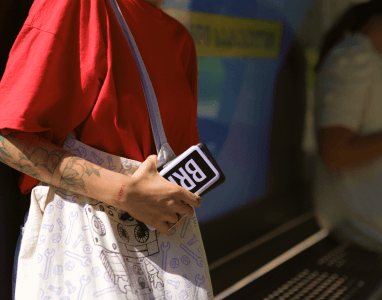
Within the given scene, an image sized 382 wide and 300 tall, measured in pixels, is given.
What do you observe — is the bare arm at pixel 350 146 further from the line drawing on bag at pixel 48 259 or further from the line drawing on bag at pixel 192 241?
the line drawing on bag at pixel 48 259

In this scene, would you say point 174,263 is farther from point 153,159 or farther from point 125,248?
point 153,159

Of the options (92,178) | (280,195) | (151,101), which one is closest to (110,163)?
(92,178)

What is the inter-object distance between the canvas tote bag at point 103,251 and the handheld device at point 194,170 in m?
0.04

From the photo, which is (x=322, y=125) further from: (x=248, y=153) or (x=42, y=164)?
(x=42, y=164)

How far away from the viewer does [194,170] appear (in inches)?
28.7

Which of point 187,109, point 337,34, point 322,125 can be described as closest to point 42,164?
point 187,109

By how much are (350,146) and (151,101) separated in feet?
5.57

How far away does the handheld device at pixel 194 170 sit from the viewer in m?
0.72

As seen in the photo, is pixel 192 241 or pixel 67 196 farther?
pixel 192 241

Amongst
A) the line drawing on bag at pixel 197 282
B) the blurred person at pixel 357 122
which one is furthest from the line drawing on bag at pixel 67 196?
the blurred person at pixel 357 122

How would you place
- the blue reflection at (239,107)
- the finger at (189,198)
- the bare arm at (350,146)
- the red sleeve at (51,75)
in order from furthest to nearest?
1. the bare arm at (350,146)
2. the blue reflection at (239,107)
3. the finger at (189,198)
4. the red sleeve at (51,75)

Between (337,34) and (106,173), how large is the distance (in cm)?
244

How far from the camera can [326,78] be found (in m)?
2.26

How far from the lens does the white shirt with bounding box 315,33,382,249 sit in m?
2.05
